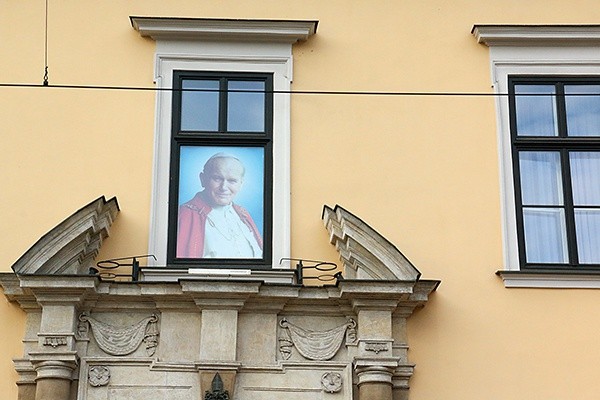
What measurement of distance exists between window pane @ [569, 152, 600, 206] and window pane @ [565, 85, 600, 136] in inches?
9.0

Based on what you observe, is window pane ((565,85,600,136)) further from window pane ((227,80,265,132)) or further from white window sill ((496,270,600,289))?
window pane ((227,80,265,132))

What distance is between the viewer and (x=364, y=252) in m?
10.8

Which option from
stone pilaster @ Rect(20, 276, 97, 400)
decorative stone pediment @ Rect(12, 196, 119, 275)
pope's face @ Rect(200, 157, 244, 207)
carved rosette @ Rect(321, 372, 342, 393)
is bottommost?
carved rosette @ Rect(321, 372, 342, 393)

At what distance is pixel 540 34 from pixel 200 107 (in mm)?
3291

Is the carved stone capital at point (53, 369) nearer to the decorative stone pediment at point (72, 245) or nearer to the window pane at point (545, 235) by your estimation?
the decorative stone pediment at point (72, 245)

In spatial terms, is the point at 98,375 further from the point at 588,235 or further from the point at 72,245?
the point at 588,235

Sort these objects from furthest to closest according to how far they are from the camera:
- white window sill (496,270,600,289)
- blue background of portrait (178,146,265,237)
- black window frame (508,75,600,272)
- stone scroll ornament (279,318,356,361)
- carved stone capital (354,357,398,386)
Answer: blue background of portrait (178,146,265,237) < black window frame (508,75,600,272) < white window sill (496,270,600,289) < stone scroll ornament (279,318,356,361) < carved stone capital (354,357,398,386)

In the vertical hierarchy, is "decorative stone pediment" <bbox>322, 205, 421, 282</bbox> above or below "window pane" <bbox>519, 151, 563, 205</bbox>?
below

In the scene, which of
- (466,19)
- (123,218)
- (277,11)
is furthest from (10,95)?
(466,19)

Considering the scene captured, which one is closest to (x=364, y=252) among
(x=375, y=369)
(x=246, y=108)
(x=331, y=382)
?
(x=375, y=369)

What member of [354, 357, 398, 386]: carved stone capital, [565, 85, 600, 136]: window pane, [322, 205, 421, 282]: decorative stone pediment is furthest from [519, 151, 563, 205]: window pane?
[354, 357, 398, 386]: carved stone capital

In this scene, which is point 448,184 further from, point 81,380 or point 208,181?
point 81,380

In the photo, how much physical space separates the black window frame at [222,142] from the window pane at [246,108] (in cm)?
4

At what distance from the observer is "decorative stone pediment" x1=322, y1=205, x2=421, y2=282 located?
417 inches
